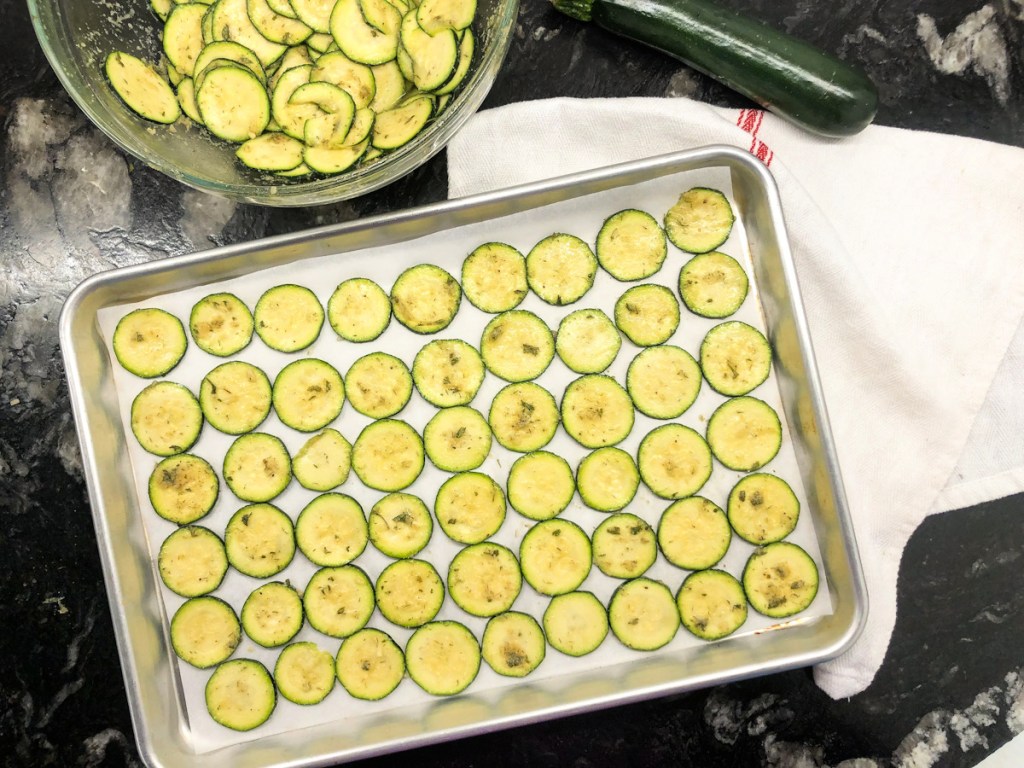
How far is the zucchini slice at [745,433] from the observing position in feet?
6.89

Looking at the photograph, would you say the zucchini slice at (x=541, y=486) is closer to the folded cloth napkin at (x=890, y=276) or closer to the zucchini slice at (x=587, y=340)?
the zucchini slice at (x=587, y=340)

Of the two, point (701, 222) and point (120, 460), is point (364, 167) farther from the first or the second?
point (120, 460)

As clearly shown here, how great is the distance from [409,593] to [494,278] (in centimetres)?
89

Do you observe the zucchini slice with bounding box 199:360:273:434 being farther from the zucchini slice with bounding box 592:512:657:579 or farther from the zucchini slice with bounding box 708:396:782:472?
the zucchini slice with bounding box 708:396:782:472

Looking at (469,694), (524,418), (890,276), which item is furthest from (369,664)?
(890,276)

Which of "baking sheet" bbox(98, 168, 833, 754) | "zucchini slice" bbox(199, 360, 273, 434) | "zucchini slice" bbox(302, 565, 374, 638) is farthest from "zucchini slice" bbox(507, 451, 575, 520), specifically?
"zucchini slice" bbox(199, 360, 273, 434)

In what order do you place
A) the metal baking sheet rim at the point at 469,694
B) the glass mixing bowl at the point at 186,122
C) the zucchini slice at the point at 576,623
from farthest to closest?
the zucchini slice at the point at 576,623
the metal baking sheet rim at the point at 469,694
the glass mixing bowl at the point at 186,122

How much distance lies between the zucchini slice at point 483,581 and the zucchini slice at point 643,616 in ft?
0.91

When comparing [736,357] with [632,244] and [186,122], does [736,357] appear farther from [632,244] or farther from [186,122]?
[186,122]

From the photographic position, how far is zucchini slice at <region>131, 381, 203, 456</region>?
2107 mm

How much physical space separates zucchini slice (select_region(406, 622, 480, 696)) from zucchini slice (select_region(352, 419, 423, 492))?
406 mm

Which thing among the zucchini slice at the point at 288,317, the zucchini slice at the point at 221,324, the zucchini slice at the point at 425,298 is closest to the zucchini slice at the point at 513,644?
the zucchini slice at the point at 425,298

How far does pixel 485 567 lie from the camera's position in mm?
2100

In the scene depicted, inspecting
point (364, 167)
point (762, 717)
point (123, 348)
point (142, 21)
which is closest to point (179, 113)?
point (142, 21)
